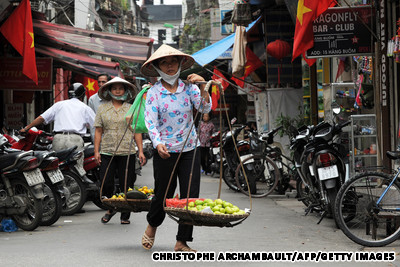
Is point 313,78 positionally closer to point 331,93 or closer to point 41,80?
point 331,93

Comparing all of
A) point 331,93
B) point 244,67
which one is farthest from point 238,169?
point 244,67

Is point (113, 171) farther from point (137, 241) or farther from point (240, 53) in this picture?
point (240, 53)

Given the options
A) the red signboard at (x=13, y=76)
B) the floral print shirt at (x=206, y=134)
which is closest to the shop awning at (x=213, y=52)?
the floral print shirt at (x=206, y=134)

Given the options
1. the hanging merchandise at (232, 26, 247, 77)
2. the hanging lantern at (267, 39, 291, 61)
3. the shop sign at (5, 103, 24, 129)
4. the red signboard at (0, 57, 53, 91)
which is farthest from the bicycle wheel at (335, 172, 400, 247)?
the shop sign at (5, 103, 24, 129)

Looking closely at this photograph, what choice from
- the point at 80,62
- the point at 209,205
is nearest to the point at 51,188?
the point at 209,205

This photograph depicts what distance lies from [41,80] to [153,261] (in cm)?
1043

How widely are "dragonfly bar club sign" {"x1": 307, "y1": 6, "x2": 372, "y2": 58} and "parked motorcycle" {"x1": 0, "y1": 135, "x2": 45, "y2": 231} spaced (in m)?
4.31

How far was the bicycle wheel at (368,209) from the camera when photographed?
6977mm

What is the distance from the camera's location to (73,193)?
1000 centimetres

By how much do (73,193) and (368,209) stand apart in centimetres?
456

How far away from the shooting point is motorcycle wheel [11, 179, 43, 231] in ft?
27.1

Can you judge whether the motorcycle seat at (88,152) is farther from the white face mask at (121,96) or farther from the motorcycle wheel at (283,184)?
the motorcycle wheel at (283,184)

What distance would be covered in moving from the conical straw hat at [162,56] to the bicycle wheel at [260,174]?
246 inches

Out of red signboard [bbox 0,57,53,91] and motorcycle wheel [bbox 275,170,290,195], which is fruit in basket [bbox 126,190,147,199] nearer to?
motorcycle wheel [bbox 275,170,290,195]
